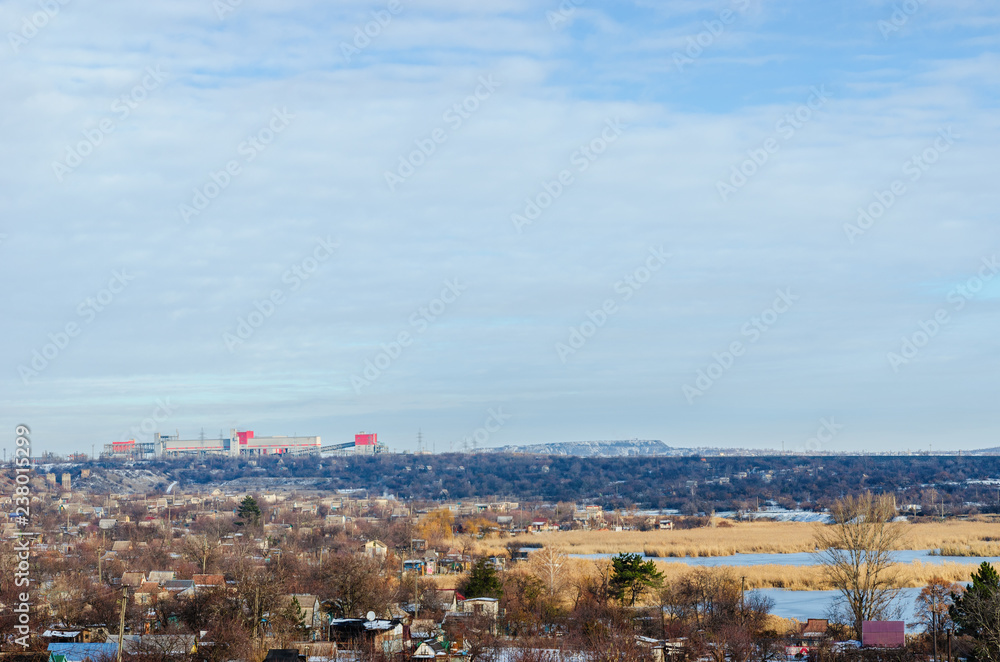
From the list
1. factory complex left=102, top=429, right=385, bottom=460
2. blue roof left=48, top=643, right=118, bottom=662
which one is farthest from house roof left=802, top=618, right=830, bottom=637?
A: factory complex left=102, top=429, right=385, bottom=460

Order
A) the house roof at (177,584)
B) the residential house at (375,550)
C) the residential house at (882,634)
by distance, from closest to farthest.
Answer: the residential house at (882,634) → the house roof at (177,584) → the residential house at (375,550)

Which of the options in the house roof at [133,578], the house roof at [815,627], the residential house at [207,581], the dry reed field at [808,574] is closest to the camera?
the house roof at [815,627]

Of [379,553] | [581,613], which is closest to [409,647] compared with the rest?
[581,613]


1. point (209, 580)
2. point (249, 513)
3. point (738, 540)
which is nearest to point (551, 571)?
point (209, 580)

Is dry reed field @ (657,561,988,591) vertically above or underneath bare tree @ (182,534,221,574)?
underneath

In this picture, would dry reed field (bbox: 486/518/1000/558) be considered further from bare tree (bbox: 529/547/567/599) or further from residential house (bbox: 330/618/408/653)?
residential house (bbox: 330/618/408/653)

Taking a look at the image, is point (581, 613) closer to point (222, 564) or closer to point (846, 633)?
point (846, 633)

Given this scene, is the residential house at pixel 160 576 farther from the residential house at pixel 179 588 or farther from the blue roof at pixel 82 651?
Result: the blue roof at pixel 82 651

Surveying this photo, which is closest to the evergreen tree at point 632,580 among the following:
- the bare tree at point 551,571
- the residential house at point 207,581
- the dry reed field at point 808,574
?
the bare tree at point 551,571
